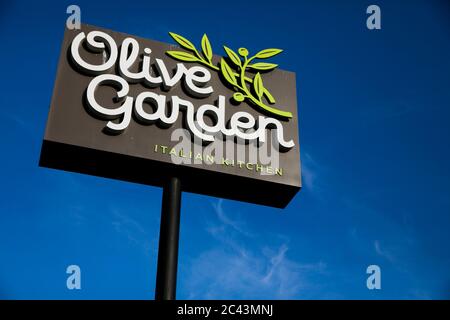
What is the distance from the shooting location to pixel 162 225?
9.66m

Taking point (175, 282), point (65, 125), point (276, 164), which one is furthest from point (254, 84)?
Answer: point (175, 282)

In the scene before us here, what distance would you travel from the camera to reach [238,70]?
42.6ft

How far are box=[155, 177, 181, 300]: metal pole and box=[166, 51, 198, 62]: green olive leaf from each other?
363cm

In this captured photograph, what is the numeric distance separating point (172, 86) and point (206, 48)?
1.76 metres

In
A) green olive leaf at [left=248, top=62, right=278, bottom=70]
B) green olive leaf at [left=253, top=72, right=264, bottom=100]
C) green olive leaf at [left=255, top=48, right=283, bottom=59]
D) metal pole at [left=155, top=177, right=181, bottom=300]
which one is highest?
green olive leaf at [left=255, top=48, right=283, bottom=59]

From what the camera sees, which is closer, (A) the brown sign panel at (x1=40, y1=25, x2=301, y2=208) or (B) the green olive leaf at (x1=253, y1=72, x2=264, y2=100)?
(A) the brown sign panel at (x1=40, y1=25, x2=301, y2=208)

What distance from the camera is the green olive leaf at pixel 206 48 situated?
42.0ft

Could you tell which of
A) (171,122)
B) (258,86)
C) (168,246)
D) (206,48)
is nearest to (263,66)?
(258,86)

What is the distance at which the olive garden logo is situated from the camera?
11078 millimetres

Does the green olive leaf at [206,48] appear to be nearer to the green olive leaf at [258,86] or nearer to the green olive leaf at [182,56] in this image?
the green olive leaf at [182,56]

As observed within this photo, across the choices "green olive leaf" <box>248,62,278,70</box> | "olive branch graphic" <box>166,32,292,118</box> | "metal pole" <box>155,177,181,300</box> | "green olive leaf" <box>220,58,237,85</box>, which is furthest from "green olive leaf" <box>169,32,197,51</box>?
"metal pole" <box>155,177,181,300</box>

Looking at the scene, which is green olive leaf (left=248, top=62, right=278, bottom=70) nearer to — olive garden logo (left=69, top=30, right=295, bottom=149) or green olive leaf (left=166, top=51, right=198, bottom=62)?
olive garden logo (left=69, top=30, right=295, bottom=149)

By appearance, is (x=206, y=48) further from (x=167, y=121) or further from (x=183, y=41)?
(x=167, y=121)
